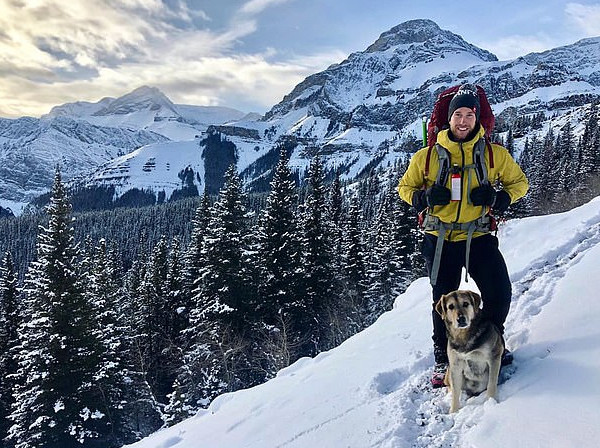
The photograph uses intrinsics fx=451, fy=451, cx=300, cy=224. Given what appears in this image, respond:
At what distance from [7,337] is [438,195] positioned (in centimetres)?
2636

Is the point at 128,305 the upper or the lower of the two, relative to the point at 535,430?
lower

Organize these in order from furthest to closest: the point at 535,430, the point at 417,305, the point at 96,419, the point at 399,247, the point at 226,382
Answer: the point at 399,247 → the point at 226,382 → the point at 96,419 → the point at 417,305 → the point at 535,430

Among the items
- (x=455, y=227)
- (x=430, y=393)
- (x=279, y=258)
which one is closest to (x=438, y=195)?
(x=455, y=227)

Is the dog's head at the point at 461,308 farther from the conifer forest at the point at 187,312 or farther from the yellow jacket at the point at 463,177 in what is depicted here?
the conifer forest at the point at 187,312

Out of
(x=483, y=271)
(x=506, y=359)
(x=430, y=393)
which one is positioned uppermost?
(x=483, y=271)

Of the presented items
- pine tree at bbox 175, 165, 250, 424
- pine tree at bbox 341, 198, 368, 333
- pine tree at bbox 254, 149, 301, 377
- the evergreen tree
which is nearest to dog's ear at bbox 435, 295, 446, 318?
pine tree at bbox 175, 165, 250, 424

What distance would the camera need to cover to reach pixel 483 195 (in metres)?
4.20

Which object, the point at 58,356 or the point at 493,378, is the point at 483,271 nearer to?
the point at 493,378

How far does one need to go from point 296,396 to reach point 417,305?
3453 millimetres

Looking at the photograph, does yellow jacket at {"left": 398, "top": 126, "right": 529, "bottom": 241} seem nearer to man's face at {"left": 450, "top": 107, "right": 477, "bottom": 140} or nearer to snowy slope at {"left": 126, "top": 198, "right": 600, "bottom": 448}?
man's face at {"left": 450, "top": 107, "right": 477, "bottom": 140}

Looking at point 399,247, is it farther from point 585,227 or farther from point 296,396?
point 296,396

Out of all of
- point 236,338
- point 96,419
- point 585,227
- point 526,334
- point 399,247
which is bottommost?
point 96,419

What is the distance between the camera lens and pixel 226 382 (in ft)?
71.4

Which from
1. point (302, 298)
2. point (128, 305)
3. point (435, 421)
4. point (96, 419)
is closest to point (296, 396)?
point (435, 421)
